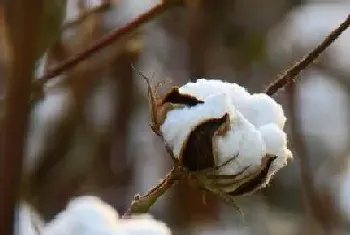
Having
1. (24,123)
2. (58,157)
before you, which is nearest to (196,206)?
(58,157)

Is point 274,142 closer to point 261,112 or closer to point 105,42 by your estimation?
point 261,112

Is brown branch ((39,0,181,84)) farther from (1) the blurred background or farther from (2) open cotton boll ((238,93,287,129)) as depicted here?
(1) the blurred background

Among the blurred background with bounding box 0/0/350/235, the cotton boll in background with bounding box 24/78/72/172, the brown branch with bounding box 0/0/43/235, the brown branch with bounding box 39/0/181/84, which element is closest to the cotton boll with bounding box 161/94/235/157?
the brown branch with bounding box 39/0/181/84

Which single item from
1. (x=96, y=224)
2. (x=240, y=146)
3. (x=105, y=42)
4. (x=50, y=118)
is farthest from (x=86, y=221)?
(x=50, y=118)

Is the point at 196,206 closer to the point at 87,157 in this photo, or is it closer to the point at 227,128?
the point at 87,157

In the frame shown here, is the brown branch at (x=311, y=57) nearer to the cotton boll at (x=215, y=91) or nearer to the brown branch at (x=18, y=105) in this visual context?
the cotton boll at (x=215, y=91)
